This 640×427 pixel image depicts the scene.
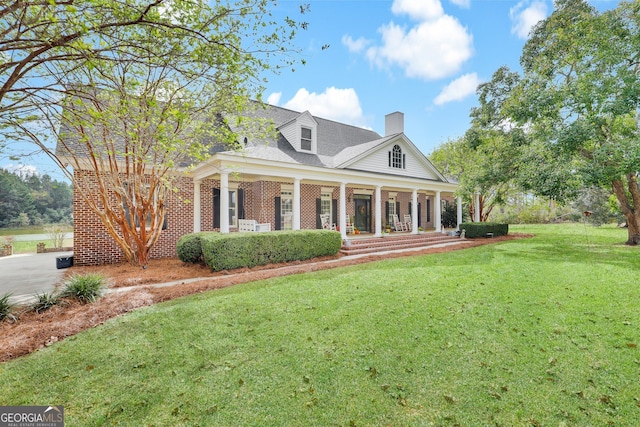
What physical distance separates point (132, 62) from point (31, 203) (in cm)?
3617

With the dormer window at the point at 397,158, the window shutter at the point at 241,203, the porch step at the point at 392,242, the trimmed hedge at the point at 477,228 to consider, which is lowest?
the porch step at the point at 392,242

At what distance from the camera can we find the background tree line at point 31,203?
2636 cm

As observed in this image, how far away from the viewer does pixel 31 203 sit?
28984mm

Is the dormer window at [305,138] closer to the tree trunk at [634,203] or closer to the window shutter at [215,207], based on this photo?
the window shutter at [215,207]

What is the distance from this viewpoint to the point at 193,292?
6.11 meters

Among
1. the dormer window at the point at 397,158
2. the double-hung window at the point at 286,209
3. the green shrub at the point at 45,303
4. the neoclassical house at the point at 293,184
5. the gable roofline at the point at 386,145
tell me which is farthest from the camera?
the dormer window at the point at 397,158

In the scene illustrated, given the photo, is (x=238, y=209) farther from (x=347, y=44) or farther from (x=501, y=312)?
(x=501, y=312)

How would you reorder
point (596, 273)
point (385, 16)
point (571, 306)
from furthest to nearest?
point (385, 16), point (596, 273), point (571, 306)

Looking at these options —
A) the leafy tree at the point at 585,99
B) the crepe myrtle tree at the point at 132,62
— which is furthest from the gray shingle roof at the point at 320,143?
the leafy tree at the point at 585,99

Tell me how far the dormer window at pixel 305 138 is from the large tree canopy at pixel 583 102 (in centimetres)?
883

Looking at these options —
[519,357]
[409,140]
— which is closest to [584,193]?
[409,140]

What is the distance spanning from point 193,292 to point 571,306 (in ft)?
23.1

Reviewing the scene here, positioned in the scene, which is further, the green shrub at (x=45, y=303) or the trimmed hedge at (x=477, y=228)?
the trimmed hedge at (x=477, y=228)

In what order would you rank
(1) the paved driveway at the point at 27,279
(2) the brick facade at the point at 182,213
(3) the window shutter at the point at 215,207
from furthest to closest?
(3) the window shutter at the point at 215,207 → (2) the brick facade at the point at 182,213 → (1) the paved driveway at the point at 27,279
